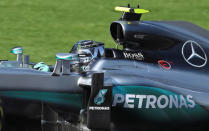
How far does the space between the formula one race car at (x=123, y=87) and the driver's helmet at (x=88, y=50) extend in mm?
17

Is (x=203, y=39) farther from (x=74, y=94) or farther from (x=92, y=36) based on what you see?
(x=92, y=36)

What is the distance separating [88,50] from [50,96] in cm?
120

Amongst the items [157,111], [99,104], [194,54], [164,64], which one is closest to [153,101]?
[157,111]

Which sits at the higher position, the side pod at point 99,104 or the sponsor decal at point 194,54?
the sponsor decal at point 194,54

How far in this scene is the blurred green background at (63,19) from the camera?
507 inches

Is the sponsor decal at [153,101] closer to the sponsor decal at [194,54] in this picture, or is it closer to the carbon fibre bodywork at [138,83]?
the carbon fibre bodywork at [138,83]

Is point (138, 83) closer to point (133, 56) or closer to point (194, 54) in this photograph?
point (133, 56)

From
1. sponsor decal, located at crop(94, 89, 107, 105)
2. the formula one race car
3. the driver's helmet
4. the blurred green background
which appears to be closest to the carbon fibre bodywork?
the formula one race car

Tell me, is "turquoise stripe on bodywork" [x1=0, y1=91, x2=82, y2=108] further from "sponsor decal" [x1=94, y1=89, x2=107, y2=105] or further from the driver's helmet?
the driver's helmet

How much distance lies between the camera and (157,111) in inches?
234

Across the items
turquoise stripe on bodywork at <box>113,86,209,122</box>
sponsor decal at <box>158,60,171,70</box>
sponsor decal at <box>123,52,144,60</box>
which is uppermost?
sponsor decal at <box>123,52,144,60</box>

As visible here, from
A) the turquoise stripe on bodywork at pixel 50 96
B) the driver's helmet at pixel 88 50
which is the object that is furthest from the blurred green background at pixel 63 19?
the turquoise stripe on bodywork at pixel 50 96

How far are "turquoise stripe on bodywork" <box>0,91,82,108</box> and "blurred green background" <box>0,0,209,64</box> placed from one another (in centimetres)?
615

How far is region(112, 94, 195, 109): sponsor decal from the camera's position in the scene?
5.82 m
